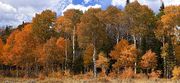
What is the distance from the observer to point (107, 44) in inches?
3354

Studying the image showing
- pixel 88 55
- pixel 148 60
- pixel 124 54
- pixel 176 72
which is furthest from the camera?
pixel 88 55

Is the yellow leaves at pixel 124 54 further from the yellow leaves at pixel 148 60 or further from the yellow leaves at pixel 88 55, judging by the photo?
the yellow leaves at pixel 88 55

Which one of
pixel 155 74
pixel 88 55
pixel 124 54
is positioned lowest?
pixel 155 74

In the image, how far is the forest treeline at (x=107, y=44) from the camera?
7706 centimetres

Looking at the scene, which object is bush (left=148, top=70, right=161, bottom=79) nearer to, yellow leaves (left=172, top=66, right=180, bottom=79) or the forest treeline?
the forest treeline

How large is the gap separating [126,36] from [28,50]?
22473mm

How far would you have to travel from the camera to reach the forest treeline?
253 feet

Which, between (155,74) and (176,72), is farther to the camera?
(155,74)

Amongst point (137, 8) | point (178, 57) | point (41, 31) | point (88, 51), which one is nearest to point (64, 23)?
point (41, 31)

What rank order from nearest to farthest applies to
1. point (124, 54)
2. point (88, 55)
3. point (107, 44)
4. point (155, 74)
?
point (155, 74)
point (124, 54)
point (88, 55)
point (107, 44)

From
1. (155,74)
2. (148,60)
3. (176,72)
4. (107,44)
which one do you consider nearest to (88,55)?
(107,44)

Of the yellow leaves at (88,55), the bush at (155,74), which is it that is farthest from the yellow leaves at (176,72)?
the yellow leaves at (88,55)

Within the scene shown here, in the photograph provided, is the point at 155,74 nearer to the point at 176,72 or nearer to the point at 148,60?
the point at 148,60

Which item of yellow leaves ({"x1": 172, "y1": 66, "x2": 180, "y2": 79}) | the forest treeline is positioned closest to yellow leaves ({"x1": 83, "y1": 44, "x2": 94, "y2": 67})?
the forest treeline
